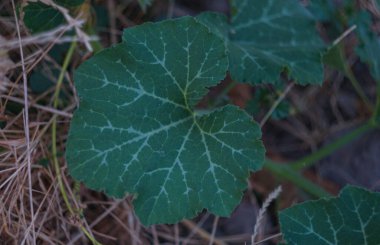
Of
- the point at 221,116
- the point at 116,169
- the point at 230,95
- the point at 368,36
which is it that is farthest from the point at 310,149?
the point at 116,169

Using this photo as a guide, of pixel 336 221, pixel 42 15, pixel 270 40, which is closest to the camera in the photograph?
pixel 336 221

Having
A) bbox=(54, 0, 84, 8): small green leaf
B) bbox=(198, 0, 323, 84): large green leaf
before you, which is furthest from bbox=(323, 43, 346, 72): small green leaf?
bbox=(54, 0, 84, 8): small green leaf

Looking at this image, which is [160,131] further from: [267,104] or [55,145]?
[267,104]

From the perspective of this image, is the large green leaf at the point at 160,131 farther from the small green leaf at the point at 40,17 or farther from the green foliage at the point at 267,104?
the green foliage at the point at 267,104

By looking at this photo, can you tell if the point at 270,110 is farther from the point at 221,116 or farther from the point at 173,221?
the point at 173,221

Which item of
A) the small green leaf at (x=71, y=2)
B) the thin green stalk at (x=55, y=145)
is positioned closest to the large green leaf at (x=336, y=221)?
the thin green stalk at (x=55, y=145)

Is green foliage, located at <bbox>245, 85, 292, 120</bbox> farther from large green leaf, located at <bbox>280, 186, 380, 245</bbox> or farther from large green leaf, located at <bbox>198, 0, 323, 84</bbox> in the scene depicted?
large green leaf, located at <bbox>280, 186, 380, 245</bbox>

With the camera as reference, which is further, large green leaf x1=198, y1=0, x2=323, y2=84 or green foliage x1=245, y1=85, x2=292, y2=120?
green foliage x1=245, y1=85, x2=292, y2=120

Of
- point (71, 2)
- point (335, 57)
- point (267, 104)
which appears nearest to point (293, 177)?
point (267, 104)
